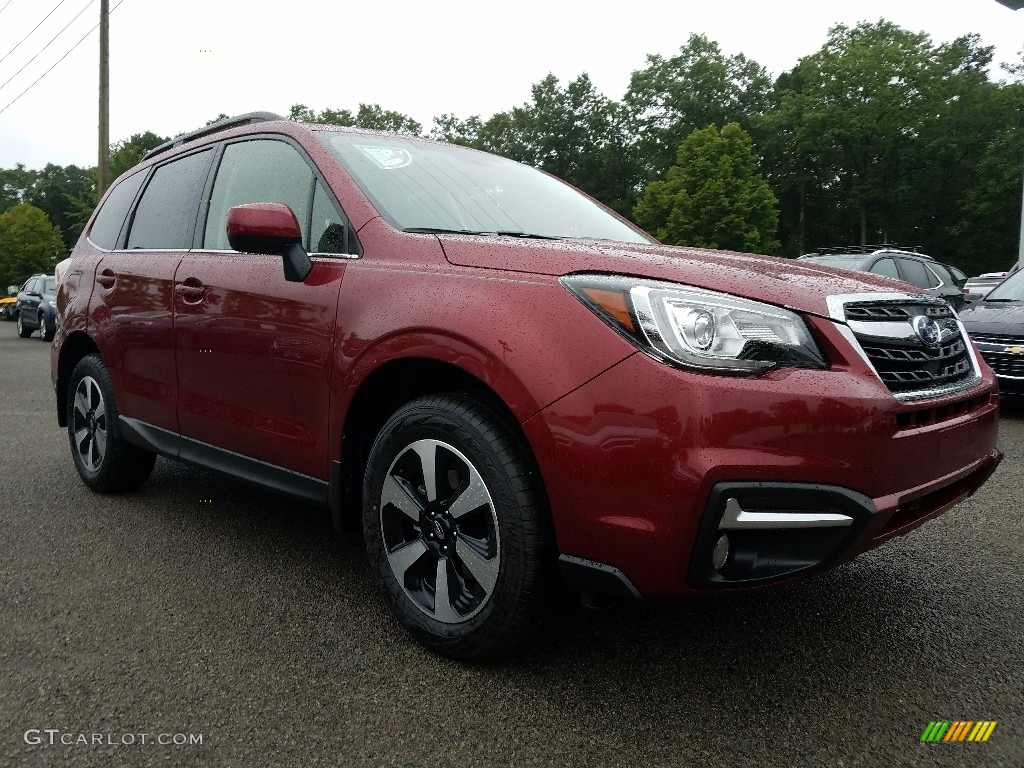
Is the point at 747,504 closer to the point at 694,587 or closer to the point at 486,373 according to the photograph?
the point at 694,587

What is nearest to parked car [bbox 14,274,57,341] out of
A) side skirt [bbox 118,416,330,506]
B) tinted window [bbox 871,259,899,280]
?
tinted window [bbox 871,259,899,280]

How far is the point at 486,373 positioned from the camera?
2.28 meters

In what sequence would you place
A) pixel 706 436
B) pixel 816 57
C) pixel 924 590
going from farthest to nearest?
pixel 816 57
pixel 924 590
pixel 706 436

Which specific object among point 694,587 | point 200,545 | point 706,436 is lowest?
point 200,545

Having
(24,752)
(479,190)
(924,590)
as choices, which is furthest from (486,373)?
(924,590)

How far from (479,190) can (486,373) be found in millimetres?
1229

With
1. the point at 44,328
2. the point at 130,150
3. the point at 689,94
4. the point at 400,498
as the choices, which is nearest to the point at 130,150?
the point at 130,150

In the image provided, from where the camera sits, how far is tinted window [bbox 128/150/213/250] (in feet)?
12.4

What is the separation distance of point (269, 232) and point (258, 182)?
713 millimetres

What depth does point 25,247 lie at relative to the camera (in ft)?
210

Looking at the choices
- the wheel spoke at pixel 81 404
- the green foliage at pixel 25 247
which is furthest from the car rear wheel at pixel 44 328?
the green foliage at pixel 25 247

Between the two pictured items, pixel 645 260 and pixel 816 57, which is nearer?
pixel 645 260

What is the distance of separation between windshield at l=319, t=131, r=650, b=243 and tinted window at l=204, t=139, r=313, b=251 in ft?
0.58

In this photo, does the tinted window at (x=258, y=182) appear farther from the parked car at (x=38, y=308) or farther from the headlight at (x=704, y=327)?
the parked car at (x=38, y=308)
